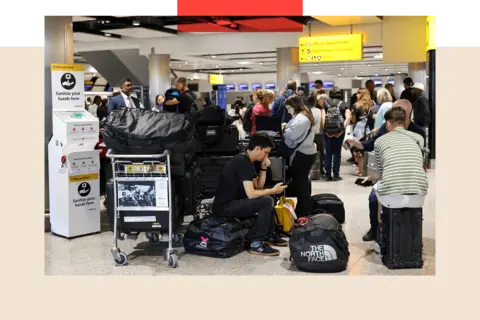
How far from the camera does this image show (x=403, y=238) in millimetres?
5184

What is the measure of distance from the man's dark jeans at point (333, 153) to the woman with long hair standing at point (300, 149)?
414 cm

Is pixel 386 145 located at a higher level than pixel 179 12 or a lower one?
lower

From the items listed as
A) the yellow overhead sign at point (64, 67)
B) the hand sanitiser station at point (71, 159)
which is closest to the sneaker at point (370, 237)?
the hand sanitiser station at point (71, 159)

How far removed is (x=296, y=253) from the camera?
5.15m

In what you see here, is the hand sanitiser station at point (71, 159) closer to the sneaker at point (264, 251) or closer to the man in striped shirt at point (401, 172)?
the sneaker at point (264, 251)

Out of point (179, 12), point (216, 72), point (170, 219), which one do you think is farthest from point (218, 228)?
point (216, 72)

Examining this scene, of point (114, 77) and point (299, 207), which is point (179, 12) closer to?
point (299, 207)


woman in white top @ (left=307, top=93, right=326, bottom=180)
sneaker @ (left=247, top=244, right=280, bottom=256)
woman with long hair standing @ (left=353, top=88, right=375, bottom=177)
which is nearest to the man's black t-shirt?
sneaker @ (left=247, top=244, right=280, bottom=256)

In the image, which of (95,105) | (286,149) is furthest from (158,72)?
(286,149)

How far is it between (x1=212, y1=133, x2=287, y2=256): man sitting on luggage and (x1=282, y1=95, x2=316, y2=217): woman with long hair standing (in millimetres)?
910

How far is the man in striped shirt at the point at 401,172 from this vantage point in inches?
202

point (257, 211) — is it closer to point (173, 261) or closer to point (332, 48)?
point (173, 261)

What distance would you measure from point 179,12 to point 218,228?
2.10 meters

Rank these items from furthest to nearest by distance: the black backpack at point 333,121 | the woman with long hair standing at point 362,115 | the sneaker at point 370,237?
the woman with long hair standing at point 362,115 → the black backpack at point 333,121 → the sneaker at point 370,237
